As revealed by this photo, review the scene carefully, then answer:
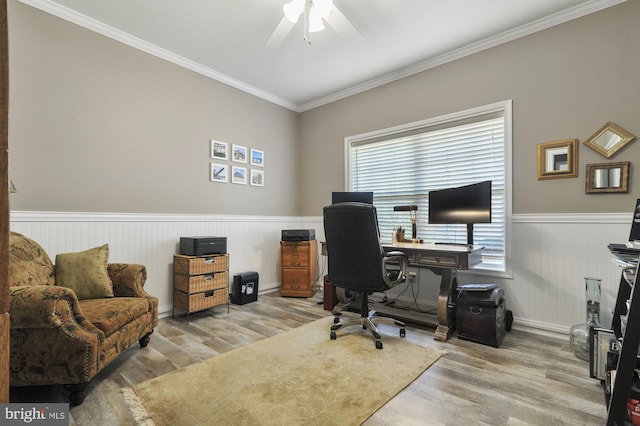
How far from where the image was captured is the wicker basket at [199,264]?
10.4ft

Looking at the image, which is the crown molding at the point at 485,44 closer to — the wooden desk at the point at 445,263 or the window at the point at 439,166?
the window at the point at 439,166

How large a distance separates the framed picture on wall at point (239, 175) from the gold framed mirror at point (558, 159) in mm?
3458

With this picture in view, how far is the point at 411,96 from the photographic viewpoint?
377 centimetres

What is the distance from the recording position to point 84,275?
228cm

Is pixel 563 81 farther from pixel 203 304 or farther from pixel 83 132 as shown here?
pixel 83 132

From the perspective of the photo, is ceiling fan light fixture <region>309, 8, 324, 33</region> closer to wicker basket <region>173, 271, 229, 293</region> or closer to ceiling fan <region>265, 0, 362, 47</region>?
ceiling fan <region>265, 0, 362, 47</region>

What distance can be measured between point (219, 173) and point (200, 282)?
145 centimetres

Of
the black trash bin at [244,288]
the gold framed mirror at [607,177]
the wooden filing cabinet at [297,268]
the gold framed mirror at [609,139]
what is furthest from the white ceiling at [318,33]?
the black trash bin at [244,288]

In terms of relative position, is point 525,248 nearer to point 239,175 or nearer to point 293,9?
point 293,9

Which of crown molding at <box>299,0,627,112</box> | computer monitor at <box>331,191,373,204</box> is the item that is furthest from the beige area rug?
crown molding at <box>299,0,627,112</box>

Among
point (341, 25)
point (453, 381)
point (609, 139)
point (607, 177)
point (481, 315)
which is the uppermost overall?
point (341, 25)

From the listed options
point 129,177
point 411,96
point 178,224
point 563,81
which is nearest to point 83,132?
point 129,177

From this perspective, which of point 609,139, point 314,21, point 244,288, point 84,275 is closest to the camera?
point 84,275

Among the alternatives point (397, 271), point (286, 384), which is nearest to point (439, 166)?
point (397, 271)
